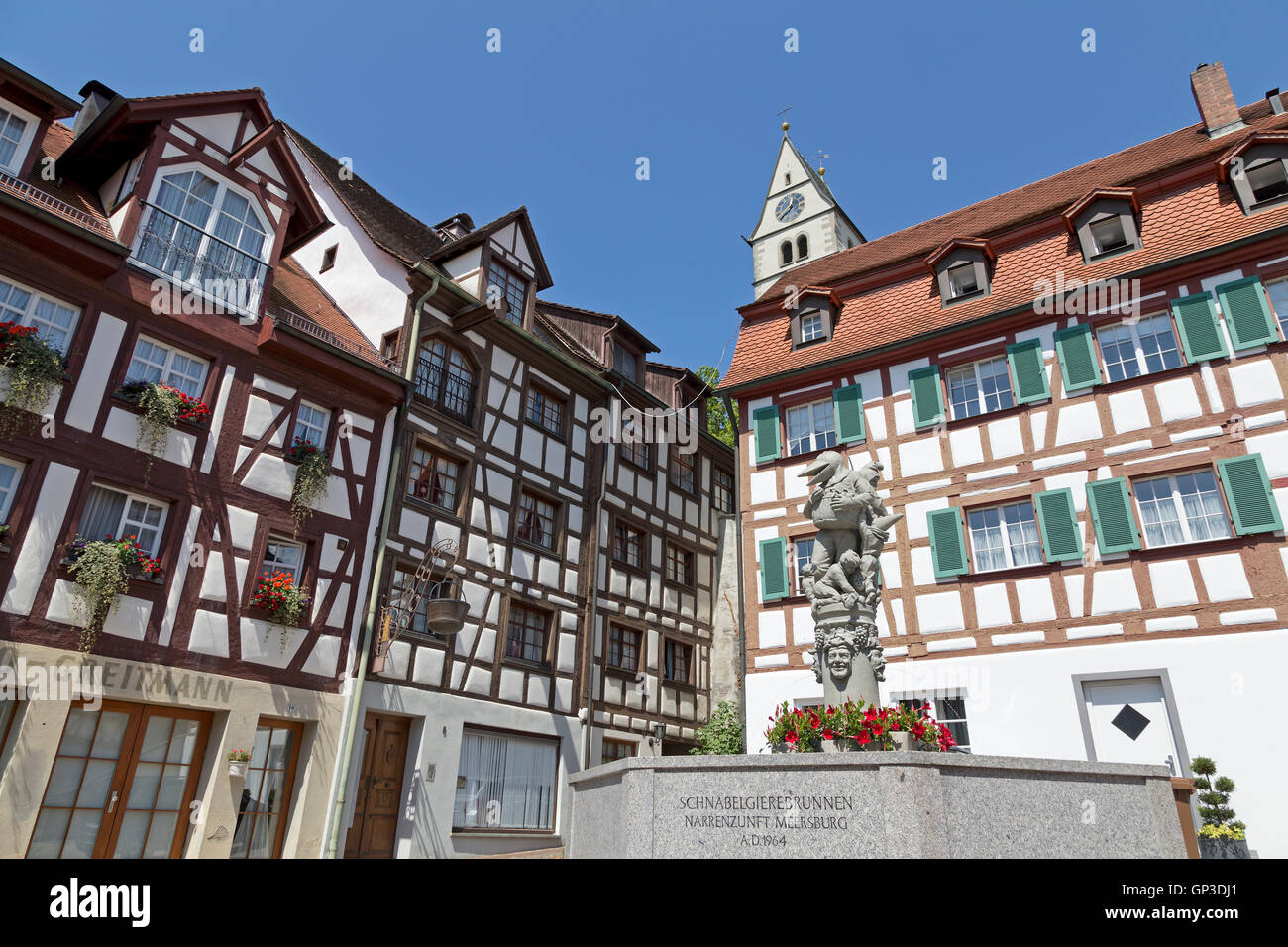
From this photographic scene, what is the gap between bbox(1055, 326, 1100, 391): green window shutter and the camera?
49.1 feet

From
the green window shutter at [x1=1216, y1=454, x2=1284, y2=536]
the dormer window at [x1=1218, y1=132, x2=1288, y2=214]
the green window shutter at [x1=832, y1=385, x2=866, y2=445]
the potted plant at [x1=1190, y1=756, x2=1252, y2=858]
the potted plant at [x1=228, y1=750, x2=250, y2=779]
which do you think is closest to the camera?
the potted plant at [x1=1190, y1=756, x2=1252, y2=858]

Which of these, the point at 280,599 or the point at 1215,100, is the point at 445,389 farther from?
the point at 1215,100

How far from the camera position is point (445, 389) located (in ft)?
56.4

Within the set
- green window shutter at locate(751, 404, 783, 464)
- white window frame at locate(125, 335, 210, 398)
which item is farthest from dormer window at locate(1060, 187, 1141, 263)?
white window frame at locate(125, 335, 210, 398)

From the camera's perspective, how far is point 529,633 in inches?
691

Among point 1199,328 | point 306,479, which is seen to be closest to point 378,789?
point 306,479

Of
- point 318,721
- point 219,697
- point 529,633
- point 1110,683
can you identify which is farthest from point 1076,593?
point 219,697

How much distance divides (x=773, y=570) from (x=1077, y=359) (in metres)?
7.09

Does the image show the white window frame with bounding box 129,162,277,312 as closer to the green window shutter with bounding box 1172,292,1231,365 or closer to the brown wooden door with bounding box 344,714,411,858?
the brown wooden door with bounding box 344,714,411,858

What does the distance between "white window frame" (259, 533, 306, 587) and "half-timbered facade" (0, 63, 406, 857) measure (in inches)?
1.5

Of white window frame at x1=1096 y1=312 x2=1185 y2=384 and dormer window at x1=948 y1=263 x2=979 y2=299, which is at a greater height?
dormer window at x1=948 y1=263 x2=979 y2=299

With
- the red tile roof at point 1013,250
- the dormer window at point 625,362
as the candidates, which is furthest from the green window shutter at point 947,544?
the dormer window at point 625,362
